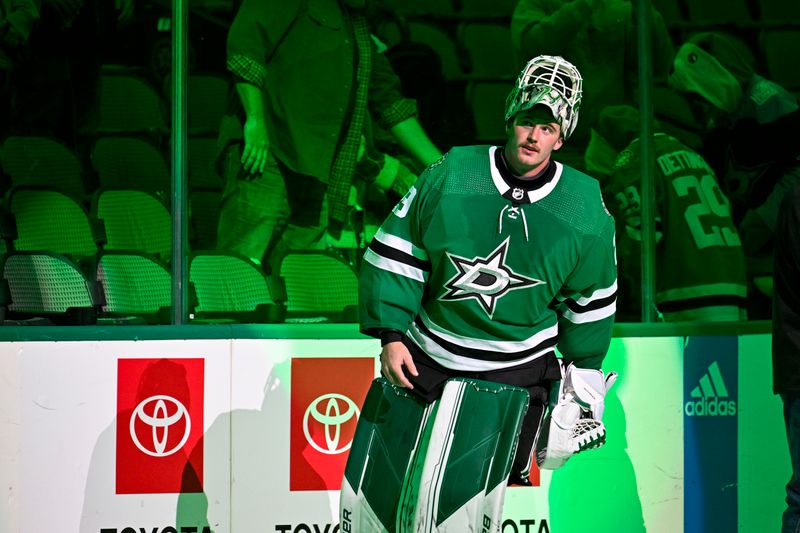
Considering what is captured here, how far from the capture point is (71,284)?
4.29 m

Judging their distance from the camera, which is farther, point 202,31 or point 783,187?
point 783,187

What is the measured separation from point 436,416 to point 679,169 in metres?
2.09

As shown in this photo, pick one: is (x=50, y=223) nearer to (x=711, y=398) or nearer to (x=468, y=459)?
(x=468, y=459)

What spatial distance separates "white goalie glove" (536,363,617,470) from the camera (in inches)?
124

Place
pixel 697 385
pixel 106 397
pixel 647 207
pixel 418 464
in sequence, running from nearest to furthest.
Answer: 1. pixel 418 464
2. pixel 106 397
3. pixel 697 385
4. pixel 647 207

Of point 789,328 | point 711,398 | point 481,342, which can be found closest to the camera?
point 481,342

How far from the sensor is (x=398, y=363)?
120 inches

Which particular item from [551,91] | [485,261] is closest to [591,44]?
[551,91]

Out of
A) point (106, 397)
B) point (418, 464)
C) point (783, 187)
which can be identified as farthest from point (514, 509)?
point (783, 187)

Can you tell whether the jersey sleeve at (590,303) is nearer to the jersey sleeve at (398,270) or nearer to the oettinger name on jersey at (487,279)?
the oettinger name on jersey at (487,279)

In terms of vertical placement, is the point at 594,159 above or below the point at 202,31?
below

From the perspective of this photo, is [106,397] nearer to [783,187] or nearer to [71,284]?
[71,284]

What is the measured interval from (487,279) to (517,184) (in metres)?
0.27

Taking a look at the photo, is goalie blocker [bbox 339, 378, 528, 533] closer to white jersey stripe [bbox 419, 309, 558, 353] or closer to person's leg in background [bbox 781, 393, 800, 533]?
white jersey stripe [bbox 419, 309, 558, 353]
